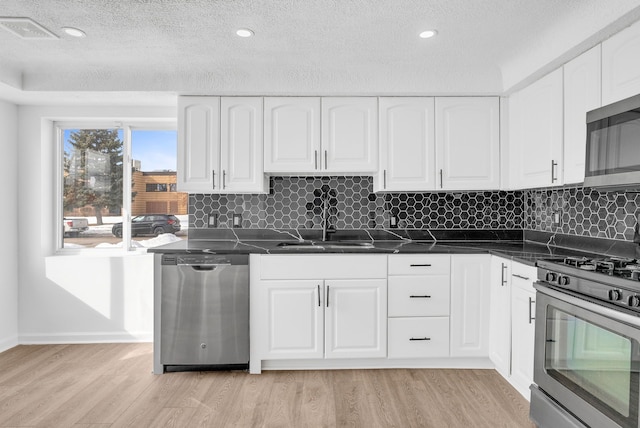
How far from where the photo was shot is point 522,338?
241cm

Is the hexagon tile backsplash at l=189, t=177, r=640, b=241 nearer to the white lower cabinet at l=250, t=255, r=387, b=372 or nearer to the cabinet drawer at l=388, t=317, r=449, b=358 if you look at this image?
the white lower cabinet at l=250, t=255, r=387, b=372

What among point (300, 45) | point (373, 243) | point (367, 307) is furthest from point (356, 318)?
point (300, 45)

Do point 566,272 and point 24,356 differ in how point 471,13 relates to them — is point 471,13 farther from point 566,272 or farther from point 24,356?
point 24,356

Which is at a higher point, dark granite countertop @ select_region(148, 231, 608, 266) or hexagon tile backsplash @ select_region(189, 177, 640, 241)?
hexagon tile backsplash @ select_region(189, 177, 640, 241)

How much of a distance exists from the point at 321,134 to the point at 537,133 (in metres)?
1.57

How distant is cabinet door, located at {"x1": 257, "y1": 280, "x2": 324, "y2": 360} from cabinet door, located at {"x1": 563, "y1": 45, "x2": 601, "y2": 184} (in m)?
1.79

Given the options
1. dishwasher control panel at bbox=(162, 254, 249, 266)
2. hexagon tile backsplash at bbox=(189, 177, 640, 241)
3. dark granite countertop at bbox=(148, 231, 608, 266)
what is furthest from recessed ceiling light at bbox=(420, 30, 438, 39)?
dishwasher control panel at bbox=(162, 254, 249, 266)

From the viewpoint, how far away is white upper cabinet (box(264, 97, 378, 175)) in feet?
10.3

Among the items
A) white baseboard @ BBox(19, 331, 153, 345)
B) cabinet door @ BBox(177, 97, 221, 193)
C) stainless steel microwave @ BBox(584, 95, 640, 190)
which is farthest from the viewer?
white baseboard @ BBox(19, 331, 153, 345)

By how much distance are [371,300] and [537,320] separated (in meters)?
1.08

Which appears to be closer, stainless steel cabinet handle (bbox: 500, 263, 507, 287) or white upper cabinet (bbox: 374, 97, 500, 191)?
stainless steel cabinet handle (bbox: 500, 263, 507, 287)

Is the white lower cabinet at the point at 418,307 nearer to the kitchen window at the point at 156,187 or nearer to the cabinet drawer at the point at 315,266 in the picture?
the cabinet drawer at the point at 315,266

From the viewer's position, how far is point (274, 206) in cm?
350

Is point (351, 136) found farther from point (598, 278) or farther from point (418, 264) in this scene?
point (598, 278)
